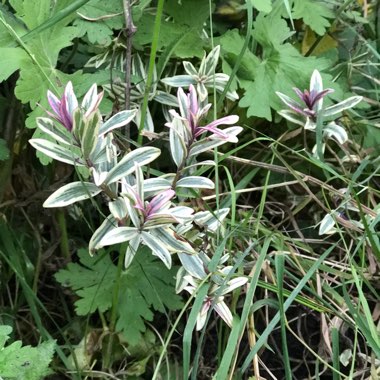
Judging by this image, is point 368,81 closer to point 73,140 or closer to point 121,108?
point 121,108

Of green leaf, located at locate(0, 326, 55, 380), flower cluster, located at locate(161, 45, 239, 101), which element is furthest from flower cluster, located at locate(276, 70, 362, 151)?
green leaf, located at locate(0, 326, 55, 380)

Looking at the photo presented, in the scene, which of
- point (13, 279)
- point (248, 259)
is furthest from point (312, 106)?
point (13, 279)

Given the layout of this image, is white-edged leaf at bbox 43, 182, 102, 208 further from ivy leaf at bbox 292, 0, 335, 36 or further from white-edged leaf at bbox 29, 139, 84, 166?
ivy leaf at bbox 292, 0, 335, 36

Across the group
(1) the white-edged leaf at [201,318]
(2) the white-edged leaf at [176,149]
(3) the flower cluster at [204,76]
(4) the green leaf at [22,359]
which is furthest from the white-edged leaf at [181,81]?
(4) the green leaf at [22,359]

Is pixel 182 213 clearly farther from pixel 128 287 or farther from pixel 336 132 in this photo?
pixel 336 132

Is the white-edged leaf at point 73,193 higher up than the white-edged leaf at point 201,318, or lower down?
higher up

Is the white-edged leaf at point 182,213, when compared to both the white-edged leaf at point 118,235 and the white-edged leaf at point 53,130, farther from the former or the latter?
the white-edged leaf at point 53,130
